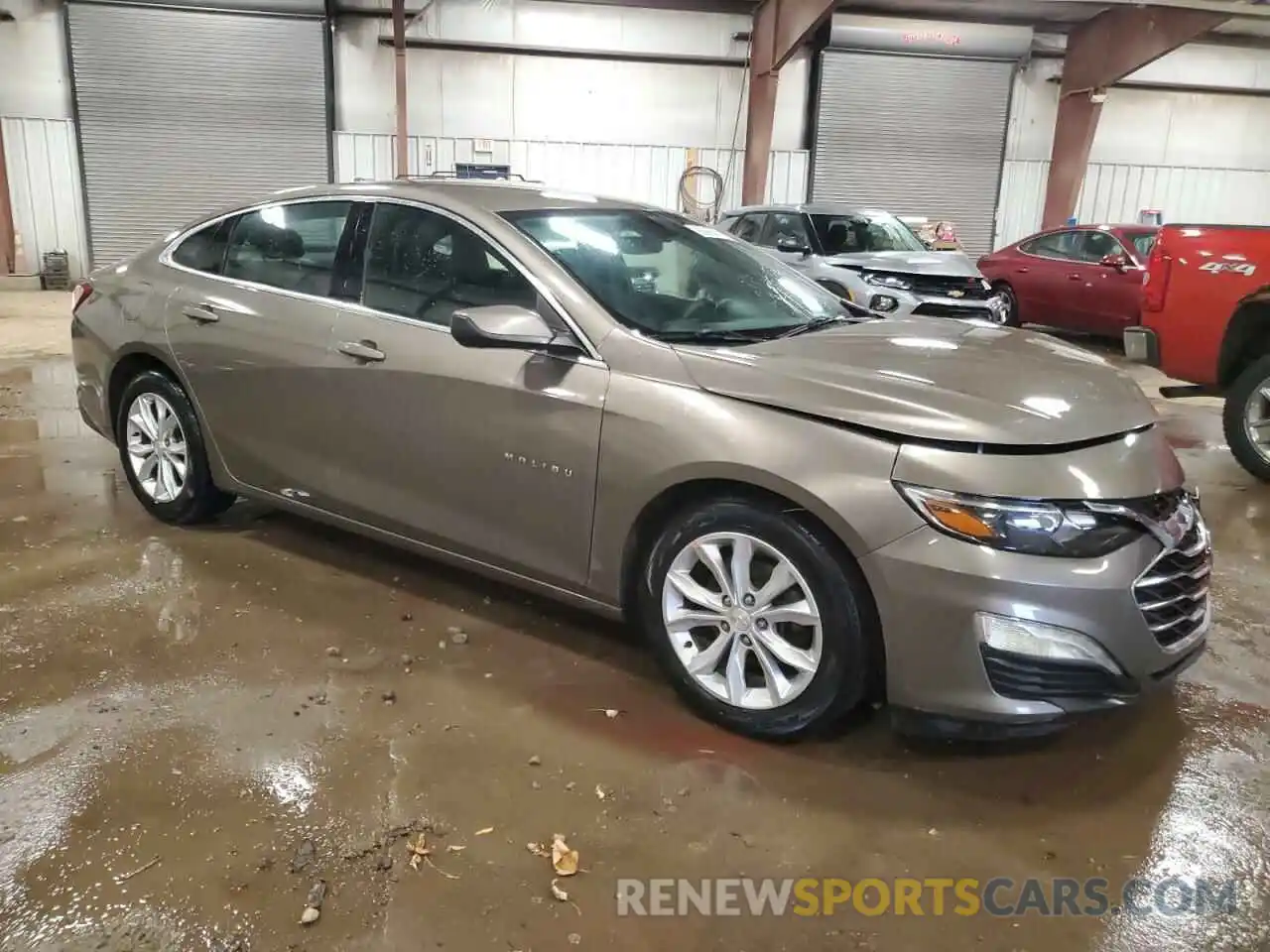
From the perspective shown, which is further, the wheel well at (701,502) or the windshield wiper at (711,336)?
the windshield wiper at (711,336)

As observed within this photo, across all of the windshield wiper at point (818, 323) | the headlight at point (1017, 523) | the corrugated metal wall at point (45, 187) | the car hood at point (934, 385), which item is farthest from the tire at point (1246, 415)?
the corrugated metal wall at point (45, 187)

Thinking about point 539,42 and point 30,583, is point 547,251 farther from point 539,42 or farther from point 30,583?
point 539,42

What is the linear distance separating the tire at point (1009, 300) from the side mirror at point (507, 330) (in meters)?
10.1

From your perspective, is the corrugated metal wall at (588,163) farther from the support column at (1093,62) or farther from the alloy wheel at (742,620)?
the alloy wheel at (742,620)

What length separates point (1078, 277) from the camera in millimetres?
10938

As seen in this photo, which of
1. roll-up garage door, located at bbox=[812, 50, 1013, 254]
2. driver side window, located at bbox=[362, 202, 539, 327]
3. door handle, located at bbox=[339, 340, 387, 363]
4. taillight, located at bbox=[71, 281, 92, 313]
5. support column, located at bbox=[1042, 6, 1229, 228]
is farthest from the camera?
roll-up garage door, located at bbox=[812, 50, 1013, 254]

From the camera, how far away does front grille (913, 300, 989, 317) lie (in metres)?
8.80

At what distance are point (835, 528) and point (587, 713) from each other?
3.23ft

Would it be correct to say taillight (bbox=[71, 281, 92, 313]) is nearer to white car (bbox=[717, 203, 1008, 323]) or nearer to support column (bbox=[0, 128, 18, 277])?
white car (bbox=[717, 203, 1008, 323])

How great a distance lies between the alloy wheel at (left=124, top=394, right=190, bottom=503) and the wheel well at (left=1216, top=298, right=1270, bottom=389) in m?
5.48

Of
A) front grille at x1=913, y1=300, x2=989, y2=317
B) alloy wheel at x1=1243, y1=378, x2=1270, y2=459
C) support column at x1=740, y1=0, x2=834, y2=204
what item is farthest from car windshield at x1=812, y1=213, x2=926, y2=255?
alloy wheel at x1=1243, y1=378, x2=1270, y2=459

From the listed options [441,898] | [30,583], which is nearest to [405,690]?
[441,898]

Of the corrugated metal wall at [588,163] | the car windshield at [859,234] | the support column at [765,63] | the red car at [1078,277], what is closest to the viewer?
the car windshield at [859,234]

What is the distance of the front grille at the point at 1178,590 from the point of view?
8.02 ft
